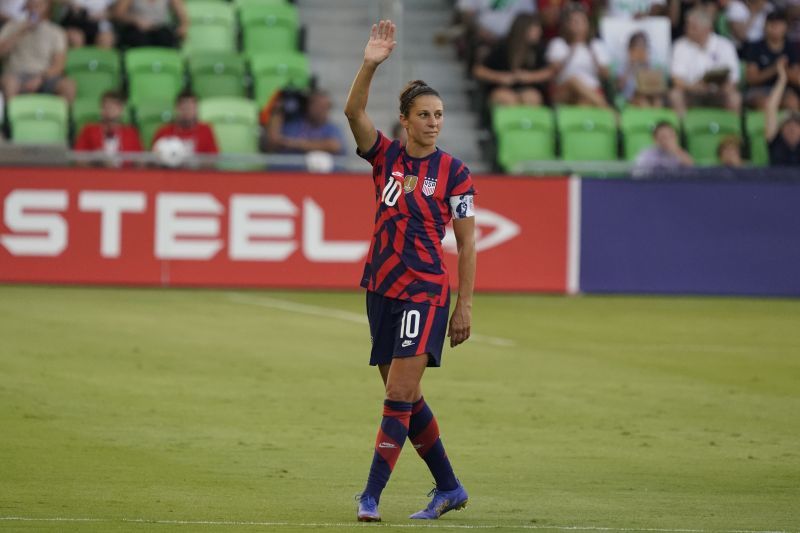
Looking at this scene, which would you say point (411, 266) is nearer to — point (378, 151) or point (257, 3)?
point (378, 151)

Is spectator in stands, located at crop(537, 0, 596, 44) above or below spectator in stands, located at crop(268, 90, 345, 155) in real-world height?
above

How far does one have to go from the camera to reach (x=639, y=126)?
Result: 23344 millimetres

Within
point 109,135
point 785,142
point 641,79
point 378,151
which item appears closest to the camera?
point 378,151

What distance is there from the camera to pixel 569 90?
24234mm

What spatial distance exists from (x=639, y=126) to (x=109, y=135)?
7.37m

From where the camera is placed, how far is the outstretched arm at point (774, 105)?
23.2 metres

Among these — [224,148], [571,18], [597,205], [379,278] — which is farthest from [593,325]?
[379,278]

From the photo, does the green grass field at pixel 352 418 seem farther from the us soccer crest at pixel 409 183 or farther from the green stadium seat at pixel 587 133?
the green stadium seat at pixel 587 133

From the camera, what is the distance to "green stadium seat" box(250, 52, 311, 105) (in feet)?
76.4

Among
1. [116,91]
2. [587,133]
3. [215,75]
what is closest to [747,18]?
[587,133]

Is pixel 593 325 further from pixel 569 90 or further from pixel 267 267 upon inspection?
pixel 569 90

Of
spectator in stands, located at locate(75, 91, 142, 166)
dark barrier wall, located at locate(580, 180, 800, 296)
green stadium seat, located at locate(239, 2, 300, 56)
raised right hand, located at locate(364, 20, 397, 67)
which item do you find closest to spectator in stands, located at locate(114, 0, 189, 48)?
green stadium seat, located at locate(239, 2, 300, 56)

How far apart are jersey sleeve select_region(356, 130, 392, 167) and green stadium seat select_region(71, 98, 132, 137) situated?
14.6 meters

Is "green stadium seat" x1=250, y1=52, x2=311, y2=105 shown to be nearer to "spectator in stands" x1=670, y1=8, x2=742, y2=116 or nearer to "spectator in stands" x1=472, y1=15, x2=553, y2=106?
"spectator in stands" x1=472, y1=15, x2=553, y2=106
